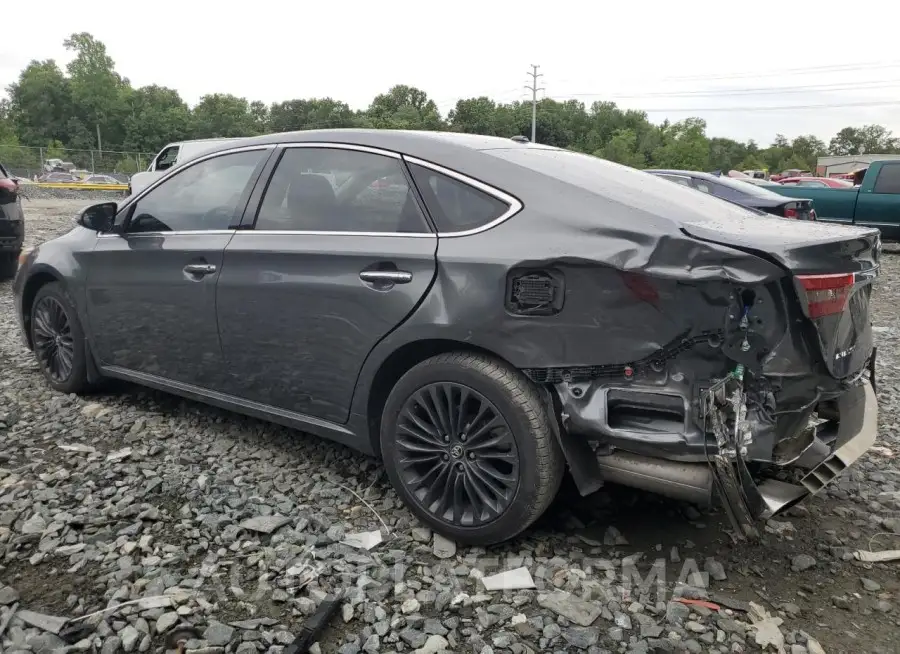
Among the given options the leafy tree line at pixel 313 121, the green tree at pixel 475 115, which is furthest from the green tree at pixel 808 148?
the green tree at pixel 475 115

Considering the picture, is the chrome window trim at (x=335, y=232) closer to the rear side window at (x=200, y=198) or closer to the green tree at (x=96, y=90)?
the rear side window at (x=200, y=198)

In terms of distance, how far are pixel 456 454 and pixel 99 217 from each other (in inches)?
104

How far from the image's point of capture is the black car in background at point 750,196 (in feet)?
31.7

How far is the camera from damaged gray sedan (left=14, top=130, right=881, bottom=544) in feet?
7.79

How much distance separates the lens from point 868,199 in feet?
43.5

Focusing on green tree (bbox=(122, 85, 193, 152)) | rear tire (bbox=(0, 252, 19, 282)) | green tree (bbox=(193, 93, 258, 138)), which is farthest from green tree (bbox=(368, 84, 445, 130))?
rear tire (bbox=(0, 252, 19, 282))

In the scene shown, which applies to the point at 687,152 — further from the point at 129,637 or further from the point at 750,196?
the point at 129,637

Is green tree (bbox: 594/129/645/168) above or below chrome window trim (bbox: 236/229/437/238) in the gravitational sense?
above

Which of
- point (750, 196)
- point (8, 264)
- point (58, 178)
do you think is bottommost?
point (8, 264)

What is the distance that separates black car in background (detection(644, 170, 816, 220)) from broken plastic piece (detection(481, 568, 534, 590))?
7.50 metres

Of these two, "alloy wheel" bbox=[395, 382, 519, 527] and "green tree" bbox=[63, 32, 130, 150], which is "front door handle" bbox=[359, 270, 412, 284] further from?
"green tree" bbox=[63, 32, 130, 150]

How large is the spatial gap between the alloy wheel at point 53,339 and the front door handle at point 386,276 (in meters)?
2.47

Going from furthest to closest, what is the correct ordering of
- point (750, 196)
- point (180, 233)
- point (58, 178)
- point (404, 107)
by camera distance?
point (404, 107) < point (58, 178) < point (750, 196) < point (180, 233)

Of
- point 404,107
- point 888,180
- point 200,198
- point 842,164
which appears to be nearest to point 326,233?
point 200,198
